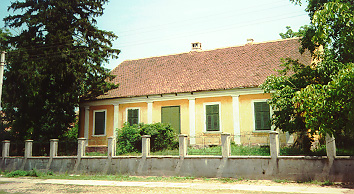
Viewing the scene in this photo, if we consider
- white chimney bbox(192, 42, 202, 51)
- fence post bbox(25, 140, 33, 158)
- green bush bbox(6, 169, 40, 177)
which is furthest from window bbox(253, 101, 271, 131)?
fence post bbox(25, 140, 33, 158)

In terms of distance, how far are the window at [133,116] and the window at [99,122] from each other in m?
2.19

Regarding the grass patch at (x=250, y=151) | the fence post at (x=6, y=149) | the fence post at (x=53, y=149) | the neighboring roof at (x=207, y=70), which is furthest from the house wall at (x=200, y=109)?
the fence post at (x=6, y=149)

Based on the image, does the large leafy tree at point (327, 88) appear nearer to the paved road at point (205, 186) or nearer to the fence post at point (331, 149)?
the fence post at point (331, 149)

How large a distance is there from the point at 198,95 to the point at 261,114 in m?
4.28

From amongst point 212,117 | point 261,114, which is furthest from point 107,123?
point 261,114

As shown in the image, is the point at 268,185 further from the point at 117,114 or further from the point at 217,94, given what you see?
the point at 117,114

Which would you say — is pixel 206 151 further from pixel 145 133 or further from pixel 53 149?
pixel 53 149

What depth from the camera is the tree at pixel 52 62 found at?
1912cm

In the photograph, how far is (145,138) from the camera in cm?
1423

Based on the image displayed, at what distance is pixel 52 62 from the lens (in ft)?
63.5

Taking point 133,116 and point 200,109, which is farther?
point 133,116

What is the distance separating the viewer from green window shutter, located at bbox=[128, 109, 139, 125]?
21.5m

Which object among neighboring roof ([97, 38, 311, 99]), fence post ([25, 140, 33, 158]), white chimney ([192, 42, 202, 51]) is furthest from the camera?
white chimney ([192, 42, 202, 51])

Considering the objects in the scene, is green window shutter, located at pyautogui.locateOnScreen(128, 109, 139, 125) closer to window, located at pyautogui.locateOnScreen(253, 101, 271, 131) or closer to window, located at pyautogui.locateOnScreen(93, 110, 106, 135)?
window, located at pyautogui.locateOnScreen(93, 110, 106, 135)
